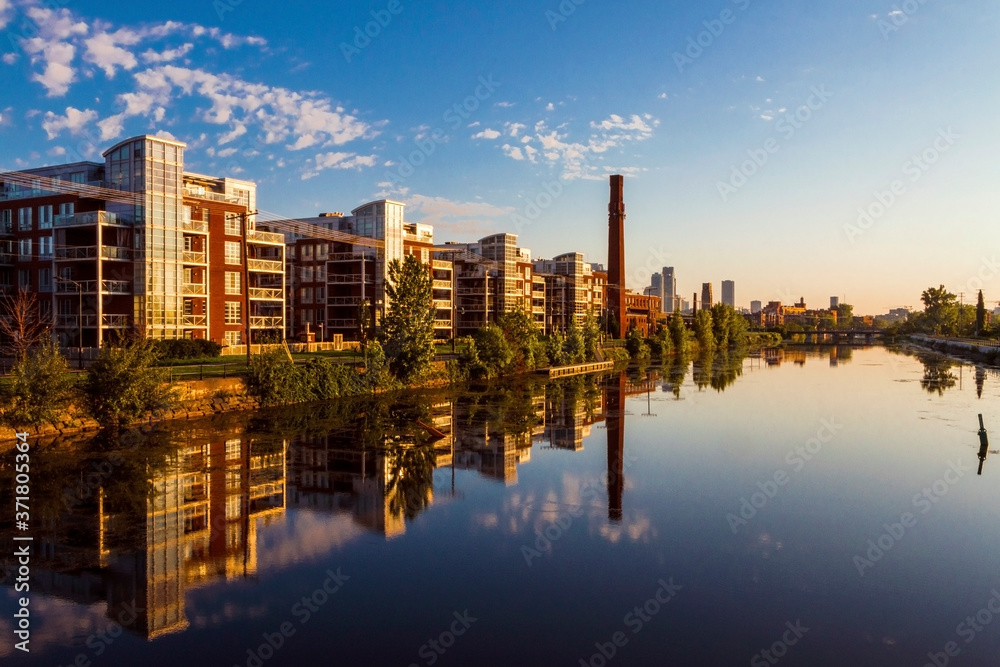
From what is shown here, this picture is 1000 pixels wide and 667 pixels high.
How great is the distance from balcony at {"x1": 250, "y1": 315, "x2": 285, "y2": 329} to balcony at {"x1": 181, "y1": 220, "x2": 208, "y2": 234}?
7.77m

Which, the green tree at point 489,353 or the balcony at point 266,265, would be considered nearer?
the balcony at point 266,265

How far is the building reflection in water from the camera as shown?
47.2 feet

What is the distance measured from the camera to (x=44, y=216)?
4538 centimetres

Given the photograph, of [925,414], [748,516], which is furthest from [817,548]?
[925,414]

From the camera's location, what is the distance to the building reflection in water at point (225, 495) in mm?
14383

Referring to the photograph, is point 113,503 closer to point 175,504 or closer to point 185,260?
point 175,504

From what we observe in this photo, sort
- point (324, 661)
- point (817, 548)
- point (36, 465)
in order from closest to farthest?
point (324, 661)
point (817, 548)
point (36, 465)

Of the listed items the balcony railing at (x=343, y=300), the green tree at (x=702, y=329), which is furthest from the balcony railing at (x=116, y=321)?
the green tree at (x=702, y=329)

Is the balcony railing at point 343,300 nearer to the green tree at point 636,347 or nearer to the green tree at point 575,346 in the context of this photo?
the green tree at point 575,346

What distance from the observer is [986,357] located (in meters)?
84.2

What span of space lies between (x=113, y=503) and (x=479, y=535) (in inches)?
413

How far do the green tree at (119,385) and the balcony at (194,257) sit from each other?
17442mm

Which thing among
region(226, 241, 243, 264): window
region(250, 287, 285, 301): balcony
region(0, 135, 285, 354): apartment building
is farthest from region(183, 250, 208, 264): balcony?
region(250, 287, 285, 301): balcony

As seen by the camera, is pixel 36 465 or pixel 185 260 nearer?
pixel 36 465
